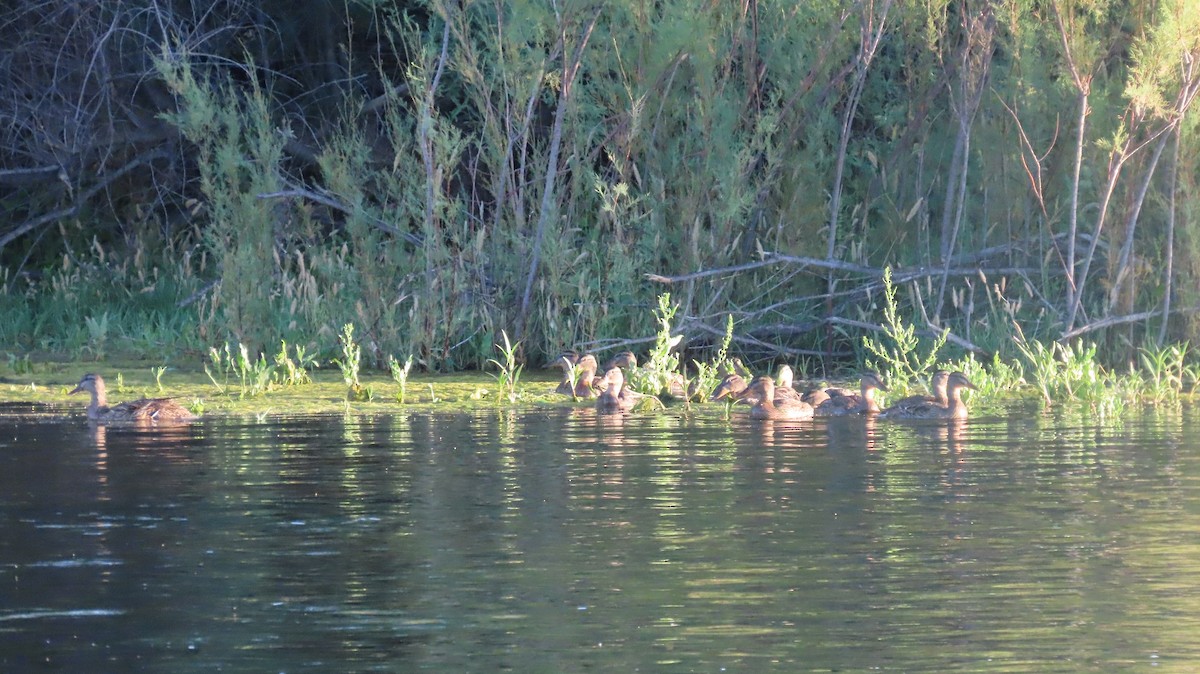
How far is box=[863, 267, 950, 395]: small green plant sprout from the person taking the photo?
13164mm

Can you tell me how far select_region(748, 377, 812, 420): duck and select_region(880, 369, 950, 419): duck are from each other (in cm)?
52

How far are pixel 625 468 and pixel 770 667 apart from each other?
162 inches

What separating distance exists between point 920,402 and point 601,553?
5419mm

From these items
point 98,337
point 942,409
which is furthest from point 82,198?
point 942,409

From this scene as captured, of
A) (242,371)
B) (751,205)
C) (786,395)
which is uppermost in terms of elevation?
(751,205)

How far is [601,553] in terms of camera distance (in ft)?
22.7

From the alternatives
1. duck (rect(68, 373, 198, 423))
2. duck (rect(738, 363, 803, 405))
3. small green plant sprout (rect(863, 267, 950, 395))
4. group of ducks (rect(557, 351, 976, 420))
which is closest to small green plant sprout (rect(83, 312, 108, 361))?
duck (rect(68, 373, 198, 423))

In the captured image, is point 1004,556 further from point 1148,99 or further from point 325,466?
point 1148,99

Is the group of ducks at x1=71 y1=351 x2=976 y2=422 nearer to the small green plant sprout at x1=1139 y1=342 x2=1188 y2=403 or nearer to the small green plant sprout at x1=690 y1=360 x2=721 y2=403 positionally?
the small green plant sprout at x1=690 y1=360 x2=721 y2=403

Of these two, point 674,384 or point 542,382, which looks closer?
point 674,384

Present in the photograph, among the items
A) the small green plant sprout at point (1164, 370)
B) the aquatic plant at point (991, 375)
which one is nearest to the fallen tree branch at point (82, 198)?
the aquatic plant at point (991, 375)

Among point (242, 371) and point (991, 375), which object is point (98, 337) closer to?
point (242, 371)

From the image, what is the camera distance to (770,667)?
5172 mm

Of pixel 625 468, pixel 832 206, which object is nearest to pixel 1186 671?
pixel 625 468
